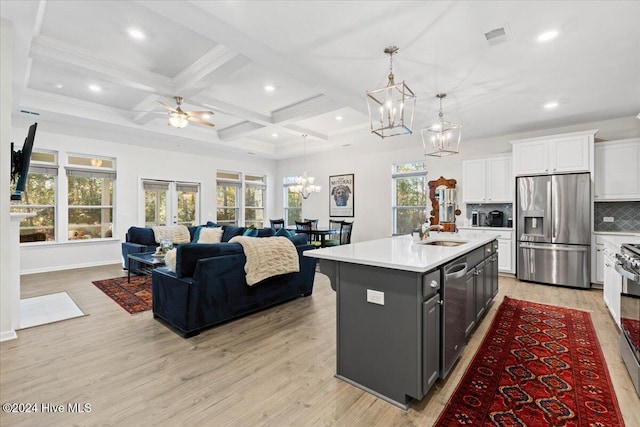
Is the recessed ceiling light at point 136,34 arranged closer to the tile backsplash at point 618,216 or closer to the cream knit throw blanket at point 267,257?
the cream knit throw blanket at point 267,257

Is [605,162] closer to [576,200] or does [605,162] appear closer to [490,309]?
[576,200]

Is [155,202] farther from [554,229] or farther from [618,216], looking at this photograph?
[618,216]

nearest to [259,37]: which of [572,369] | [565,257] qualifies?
[572,369]

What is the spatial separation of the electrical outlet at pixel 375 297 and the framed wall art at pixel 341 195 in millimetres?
6375

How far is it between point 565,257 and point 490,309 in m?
2.21

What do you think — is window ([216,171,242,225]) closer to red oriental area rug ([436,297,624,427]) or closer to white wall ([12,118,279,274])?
white wall ([12,118,279,274])

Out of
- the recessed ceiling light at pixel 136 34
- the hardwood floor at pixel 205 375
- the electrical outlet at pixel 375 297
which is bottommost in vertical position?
the hardwood floor at pixel 205 375

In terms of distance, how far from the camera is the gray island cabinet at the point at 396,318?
1893mm

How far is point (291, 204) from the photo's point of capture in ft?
33.0

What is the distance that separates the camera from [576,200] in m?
4.90

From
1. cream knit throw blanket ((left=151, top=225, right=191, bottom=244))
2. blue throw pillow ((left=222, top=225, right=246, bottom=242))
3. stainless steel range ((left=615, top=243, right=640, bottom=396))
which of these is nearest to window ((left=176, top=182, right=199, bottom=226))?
cream knit throw blanket ((left=151, top=225, right=191, bottom=244))

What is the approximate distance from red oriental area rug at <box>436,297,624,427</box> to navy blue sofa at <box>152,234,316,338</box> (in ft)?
7.51

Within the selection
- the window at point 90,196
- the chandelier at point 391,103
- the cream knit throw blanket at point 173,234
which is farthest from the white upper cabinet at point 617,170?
the window at point 90,196

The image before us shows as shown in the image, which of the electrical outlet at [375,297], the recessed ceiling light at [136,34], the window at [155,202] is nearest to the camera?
the electrical outlet at [375,297]
